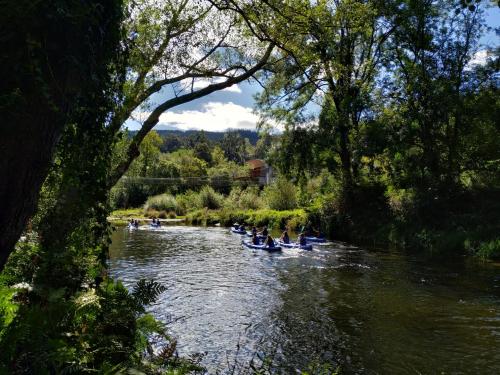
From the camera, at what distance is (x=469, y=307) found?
36.8 feet

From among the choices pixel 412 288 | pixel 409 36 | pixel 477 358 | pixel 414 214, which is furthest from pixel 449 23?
pixel 477 358

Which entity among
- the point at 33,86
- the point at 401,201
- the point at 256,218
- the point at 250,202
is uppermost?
the point at 401,201

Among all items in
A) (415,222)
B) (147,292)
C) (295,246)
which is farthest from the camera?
(415,222)

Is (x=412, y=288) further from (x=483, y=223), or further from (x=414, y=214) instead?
(x=414, y=214)

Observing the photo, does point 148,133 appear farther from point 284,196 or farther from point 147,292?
point 284,196

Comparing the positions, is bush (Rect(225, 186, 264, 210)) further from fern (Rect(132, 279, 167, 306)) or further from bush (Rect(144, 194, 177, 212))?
fern (Rect(132, 279, 167, 306))

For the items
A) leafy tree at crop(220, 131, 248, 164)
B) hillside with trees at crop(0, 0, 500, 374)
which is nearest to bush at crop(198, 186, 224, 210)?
hillside with trees at crop(0, 0, 500, 374)

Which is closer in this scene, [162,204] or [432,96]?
[432,96]

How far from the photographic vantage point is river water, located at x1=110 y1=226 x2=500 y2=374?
7.91 m

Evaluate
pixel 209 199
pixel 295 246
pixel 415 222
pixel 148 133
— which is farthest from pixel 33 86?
pixel 209 199

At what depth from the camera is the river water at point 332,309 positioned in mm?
7914

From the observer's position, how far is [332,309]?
11.2 meters

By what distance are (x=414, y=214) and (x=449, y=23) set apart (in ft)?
34.8

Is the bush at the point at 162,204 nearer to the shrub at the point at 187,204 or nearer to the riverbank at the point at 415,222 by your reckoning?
Answer: the shrub at the point at 187,204
